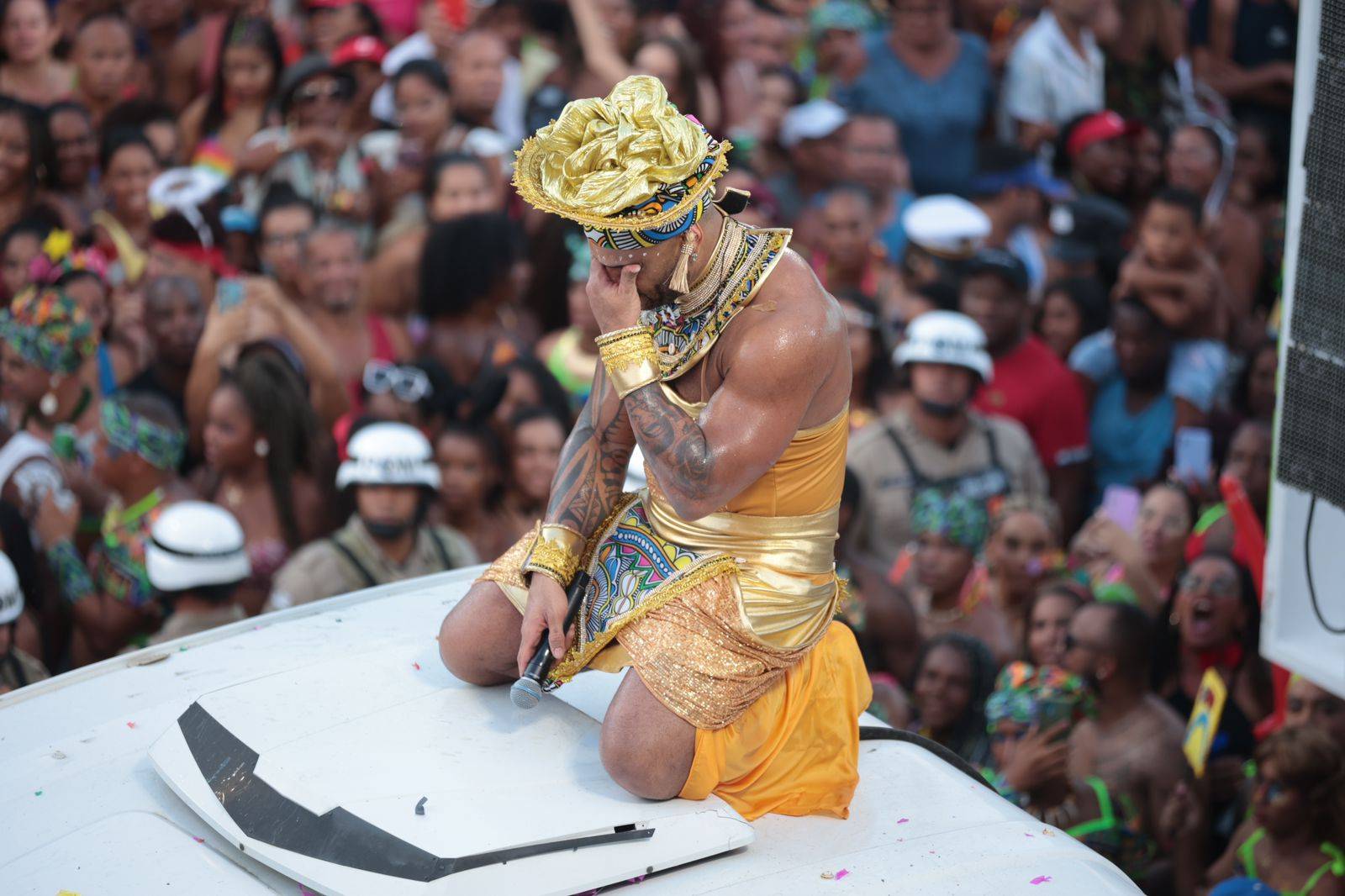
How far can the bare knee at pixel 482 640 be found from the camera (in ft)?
11.8

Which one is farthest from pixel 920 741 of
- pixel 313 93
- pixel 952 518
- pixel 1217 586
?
pixel 313 93

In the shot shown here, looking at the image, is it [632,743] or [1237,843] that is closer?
[632,743]

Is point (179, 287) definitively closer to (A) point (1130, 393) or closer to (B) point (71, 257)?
(B) point (71, 257)

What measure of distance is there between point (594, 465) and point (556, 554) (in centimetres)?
26

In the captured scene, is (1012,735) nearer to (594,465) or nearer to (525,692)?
(594,465)

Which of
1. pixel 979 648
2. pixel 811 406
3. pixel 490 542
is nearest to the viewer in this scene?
pixel 811 406

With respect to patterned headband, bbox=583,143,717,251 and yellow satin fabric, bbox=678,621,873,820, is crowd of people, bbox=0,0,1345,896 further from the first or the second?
patterned headband, bbox=583,143,717,251

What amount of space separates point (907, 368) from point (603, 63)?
11.0 ft

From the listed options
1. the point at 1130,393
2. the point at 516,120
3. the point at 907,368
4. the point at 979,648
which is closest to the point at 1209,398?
the point at 1130,393

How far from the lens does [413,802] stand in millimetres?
3125

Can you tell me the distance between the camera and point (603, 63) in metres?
9.27

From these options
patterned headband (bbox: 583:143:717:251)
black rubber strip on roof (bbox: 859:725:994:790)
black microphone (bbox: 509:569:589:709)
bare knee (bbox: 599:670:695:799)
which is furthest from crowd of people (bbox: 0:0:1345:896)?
patterned headband (bbox: 583:143:717:251)

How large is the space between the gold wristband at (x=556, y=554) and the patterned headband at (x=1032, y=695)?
7.17 feet

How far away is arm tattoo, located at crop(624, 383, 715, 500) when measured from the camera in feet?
10.7
